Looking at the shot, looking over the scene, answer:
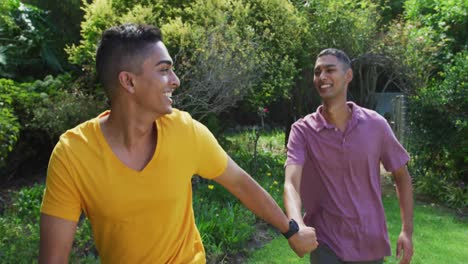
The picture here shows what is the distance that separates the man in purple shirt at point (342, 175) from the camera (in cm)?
357

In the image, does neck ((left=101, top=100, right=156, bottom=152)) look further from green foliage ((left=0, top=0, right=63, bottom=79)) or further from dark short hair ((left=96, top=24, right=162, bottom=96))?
green foliage ((left=0, top=0, right=63, bottom=79))

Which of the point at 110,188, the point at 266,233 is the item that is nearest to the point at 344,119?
the point at 110,188

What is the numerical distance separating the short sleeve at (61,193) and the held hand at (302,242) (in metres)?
1.27

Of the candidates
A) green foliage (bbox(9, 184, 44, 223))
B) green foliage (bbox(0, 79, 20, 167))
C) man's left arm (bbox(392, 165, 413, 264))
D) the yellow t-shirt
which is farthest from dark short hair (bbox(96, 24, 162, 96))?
green foliage (bbox(0, 79, 20, 167))

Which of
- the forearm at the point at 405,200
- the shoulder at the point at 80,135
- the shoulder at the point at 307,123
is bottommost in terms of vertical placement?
the forearm at the point at 405,200

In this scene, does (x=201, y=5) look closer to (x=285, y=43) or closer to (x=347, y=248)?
(x=285, y=43)

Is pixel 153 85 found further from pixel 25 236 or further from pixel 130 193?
pixel 25 236

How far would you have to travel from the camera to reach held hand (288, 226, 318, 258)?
3.08 m

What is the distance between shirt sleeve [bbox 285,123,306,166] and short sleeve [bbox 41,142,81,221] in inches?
65.4

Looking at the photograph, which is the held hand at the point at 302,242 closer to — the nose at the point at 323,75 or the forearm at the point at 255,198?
the forearm at the point at 255,198

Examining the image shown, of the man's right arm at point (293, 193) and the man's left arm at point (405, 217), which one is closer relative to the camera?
the man's right arm at point (293, 193)

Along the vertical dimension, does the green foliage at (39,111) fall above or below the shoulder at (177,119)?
below

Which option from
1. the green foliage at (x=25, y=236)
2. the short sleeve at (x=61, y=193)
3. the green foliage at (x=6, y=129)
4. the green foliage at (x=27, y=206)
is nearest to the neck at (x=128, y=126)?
the short sleeve at (x=61, y=193)

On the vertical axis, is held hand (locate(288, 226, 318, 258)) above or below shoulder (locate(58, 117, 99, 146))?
below
